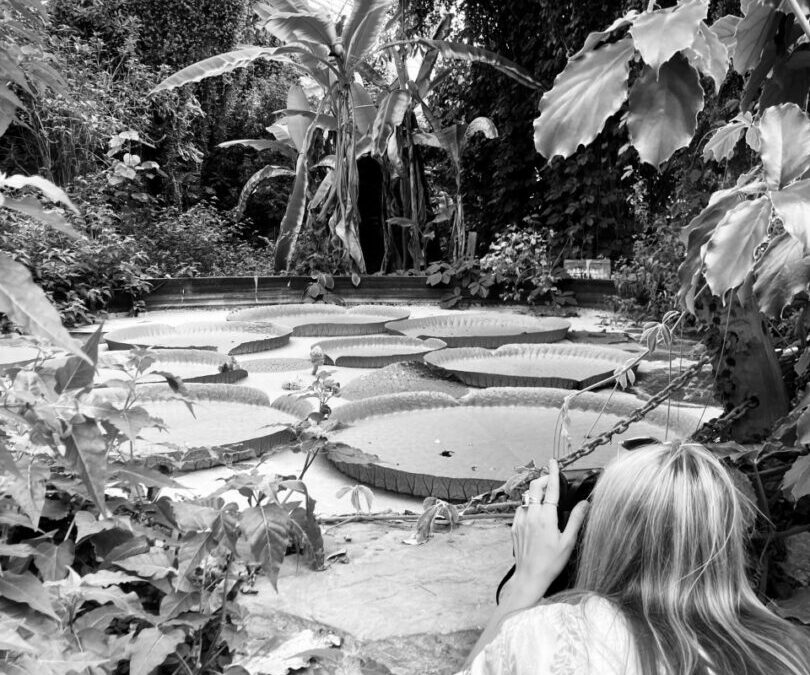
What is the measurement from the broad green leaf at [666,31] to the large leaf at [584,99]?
5cm

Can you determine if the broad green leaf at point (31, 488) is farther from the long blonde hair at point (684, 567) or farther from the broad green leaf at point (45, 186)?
the long blonde hair at point (684, 567)

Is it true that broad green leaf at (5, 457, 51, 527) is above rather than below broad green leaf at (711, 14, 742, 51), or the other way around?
below

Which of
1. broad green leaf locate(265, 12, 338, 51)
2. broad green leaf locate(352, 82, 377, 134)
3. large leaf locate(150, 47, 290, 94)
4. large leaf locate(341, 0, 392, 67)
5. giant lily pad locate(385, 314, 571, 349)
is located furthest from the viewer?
broad green leaf locate(352, 82, 377, 134)

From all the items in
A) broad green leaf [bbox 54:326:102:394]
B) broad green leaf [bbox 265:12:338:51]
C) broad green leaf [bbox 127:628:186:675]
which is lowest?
broad green leaf [bbox 127:628:186:675]

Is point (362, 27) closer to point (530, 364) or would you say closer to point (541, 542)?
point (530, 364)

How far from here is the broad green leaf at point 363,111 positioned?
9016mm

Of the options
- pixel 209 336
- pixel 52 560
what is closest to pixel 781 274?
pixel 52 560

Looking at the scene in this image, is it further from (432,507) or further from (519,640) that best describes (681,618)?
(432,507)

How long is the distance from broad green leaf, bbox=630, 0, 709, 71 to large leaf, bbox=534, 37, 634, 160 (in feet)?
0.16

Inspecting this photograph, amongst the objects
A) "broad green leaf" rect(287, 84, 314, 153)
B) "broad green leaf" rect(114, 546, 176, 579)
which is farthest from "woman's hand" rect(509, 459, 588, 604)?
"broad green leaf" rect(287, 84, 314, 153)

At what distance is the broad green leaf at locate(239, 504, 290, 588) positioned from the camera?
1.03 metres

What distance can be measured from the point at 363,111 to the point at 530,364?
580cm

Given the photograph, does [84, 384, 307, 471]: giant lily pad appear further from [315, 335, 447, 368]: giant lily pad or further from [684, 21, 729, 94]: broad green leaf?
[684, 21, 729, 94]: broad green leaf

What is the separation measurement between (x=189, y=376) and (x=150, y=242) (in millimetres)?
5552
